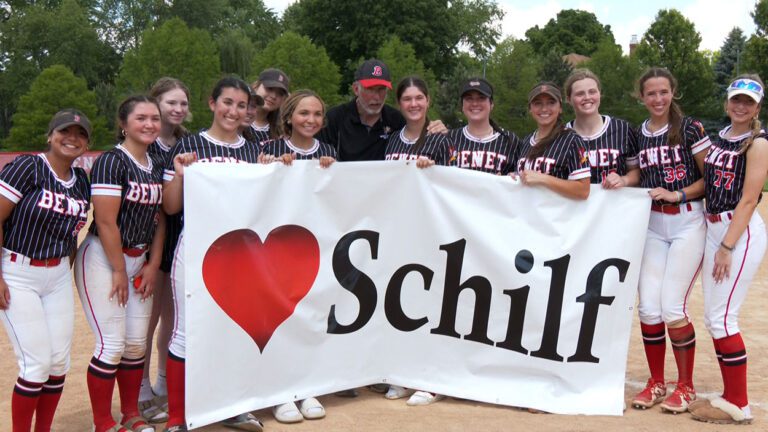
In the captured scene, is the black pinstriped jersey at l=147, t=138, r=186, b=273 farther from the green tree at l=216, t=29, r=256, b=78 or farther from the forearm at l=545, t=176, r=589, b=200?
the green tree at l=216, t=29, r=256, b=78

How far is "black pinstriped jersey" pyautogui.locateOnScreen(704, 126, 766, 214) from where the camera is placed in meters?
4.71

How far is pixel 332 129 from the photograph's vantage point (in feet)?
19.6

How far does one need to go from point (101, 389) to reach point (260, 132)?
7.55 ft

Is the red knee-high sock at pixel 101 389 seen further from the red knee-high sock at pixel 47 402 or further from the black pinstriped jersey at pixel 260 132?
the black pinstriped jersey at pixel 260 132

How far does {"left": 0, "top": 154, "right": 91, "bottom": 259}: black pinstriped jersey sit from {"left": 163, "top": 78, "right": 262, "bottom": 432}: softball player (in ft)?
2.07

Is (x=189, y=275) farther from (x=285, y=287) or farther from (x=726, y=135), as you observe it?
(x=726, y=135)

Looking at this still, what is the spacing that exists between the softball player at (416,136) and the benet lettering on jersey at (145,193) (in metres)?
1.73

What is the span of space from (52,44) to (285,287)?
54.4 m

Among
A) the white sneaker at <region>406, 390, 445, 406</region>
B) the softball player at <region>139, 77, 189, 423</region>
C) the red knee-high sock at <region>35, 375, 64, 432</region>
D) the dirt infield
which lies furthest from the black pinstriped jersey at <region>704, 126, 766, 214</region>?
the red knee-high sock at <region>35, 375, 64, 432</region>

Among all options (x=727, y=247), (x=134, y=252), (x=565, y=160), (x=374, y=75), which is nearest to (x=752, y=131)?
(x=727, y=247)

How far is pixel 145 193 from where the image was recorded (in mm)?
4445

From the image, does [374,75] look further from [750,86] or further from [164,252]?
[750,86]

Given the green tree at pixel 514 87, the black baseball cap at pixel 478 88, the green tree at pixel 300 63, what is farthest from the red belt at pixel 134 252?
the green tree at pixel 514 87

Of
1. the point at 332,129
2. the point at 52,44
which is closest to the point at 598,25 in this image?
the point at 52,44
